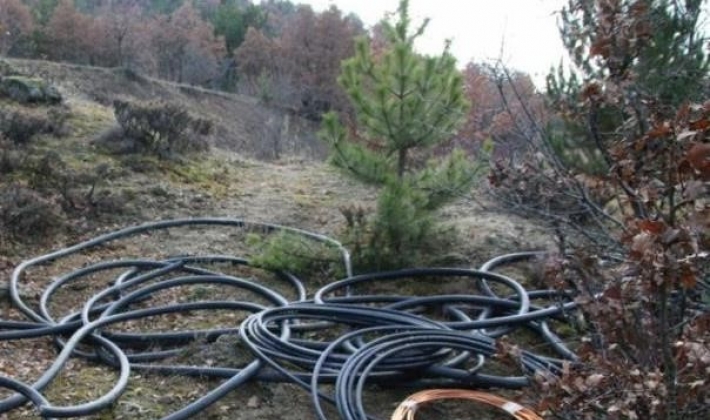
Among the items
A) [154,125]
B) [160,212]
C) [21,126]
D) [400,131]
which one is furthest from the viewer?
[154,125]

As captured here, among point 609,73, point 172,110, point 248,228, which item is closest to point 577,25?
point 609,73

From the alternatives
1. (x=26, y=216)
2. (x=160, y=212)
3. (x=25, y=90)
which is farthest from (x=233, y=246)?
(x=25, y=90)

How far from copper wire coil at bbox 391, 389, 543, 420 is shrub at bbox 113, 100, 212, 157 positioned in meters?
5.11

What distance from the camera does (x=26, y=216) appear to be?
4.94 metres

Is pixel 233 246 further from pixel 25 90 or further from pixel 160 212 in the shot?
pixel 25 90

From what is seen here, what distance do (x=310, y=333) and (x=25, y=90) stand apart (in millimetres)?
6250

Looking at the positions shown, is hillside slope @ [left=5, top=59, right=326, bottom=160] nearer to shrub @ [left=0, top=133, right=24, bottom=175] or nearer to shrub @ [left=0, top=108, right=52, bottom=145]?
shrub @ [left=0, top=108, right=52, bottom=145]

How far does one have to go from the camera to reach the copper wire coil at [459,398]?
266cm

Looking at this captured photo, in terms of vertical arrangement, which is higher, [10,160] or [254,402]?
[10,160]

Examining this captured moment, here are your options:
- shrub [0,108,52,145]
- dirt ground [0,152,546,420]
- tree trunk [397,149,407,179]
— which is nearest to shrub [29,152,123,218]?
dirt ground [0,152,546,420]

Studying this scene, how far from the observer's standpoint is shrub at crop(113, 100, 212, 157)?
7.20m

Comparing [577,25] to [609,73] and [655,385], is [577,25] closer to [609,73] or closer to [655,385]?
[609,73]

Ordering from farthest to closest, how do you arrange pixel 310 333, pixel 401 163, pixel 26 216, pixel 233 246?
pixel 233 246 → pixel 26 216 → pixel 401 163 → pixel 310 333

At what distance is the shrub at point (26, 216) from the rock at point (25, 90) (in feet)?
11.6
